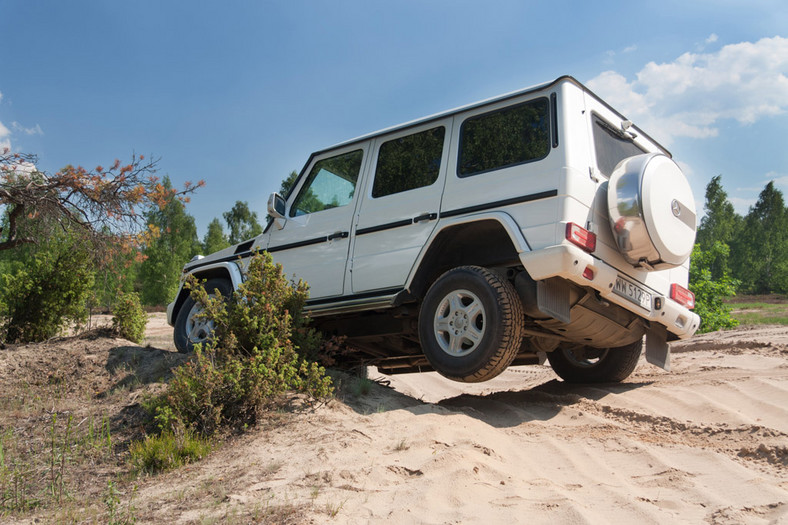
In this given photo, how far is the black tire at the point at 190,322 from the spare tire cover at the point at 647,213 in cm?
381

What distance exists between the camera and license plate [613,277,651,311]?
4376mm

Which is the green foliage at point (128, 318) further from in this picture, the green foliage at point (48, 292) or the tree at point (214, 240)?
the tree at point (214, 240)

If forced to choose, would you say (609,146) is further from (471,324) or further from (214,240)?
A: (214,240)

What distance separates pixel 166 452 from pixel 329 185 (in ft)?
10.2

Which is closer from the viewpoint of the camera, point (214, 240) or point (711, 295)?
point (711, 295)

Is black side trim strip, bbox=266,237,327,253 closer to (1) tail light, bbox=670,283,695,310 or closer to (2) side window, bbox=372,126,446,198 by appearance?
(2) side window, bbox=372,126,446,198

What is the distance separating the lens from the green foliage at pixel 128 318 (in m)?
8.01

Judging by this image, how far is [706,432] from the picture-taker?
4.33 meters

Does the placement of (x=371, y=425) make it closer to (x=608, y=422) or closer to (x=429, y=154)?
(x=608, y=422)

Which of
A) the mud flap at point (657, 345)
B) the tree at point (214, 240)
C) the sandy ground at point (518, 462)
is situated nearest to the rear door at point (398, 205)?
the sandy ground at point (518, 462)

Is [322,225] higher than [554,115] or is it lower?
lower

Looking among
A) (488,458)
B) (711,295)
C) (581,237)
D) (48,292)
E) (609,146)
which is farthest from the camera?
(711,295)

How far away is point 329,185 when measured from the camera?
19.3ft

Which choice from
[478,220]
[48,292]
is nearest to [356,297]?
[478,220]
